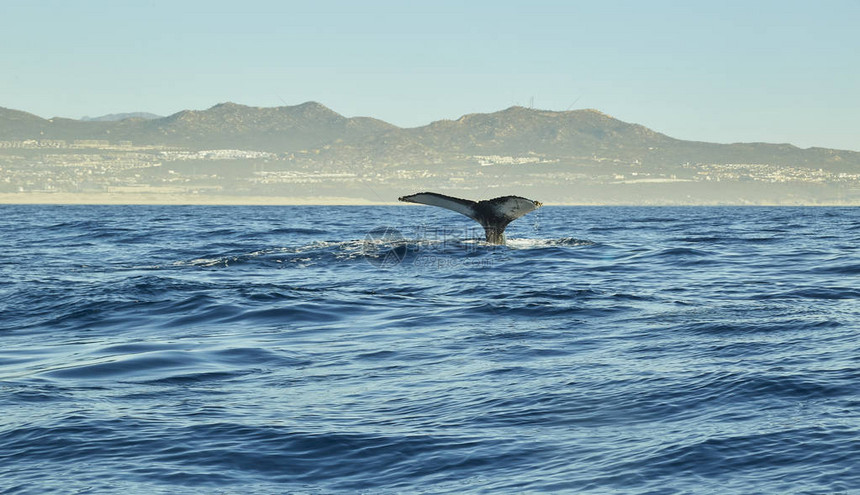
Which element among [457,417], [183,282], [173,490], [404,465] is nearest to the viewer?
[173,490]

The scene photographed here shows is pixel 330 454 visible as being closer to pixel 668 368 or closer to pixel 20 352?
pixel 668 368

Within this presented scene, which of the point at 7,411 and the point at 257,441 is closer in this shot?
the point at 257,441

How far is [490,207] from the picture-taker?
22.3 metres

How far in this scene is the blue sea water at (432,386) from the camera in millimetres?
5824

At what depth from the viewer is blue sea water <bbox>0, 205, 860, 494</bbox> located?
5824mm

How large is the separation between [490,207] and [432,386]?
14.2 metres

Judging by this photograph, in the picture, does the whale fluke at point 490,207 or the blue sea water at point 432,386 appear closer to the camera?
the blue sea water at point 432,386

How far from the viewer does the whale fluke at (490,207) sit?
19594 mm

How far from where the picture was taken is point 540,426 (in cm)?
686

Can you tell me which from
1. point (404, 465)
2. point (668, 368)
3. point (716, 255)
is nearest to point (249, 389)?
point (404, 465)

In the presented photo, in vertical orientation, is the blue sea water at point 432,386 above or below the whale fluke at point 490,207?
below

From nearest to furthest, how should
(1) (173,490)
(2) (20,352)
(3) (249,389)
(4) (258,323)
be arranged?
(1) (173,490) < (3) (249,389) < (2) (20,352) < (4) (258,323)

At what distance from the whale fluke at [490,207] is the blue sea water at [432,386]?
2222 mm

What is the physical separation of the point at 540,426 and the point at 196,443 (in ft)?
8.21
